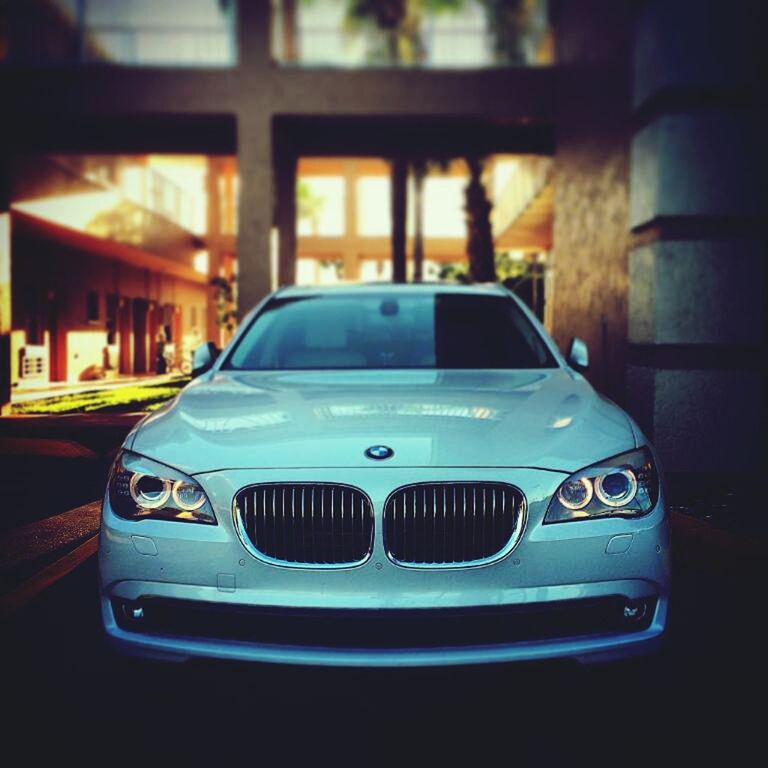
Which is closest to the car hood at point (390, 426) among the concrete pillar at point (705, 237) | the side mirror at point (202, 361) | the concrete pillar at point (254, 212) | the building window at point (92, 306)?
the side mirror at point (202, 361)

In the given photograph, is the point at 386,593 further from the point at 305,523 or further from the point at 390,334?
the point at 390,334

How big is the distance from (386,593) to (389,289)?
8.86 feet

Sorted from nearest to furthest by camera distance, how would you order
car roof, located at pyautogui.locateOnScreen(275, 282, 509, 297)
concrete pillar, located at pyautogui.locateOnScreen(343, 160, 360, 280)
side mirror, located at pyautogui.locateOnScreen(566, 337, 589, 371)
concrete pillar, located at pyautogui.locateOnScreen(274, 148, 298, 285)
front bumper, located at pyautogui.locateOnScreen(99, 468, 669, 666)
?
front bumper, located at pyautogui.locateOnScreen(99, 468, 669, 666) < side mirror, located at pyautogui.locateOnScreen(566, 337, 589, 371) < car roof, located at pyautogui.locateOnScreen(275, 282, 509, 297) < concrete pillar, located at pyautogui.locateOnScreen(274, 148, 298, 285) < concrete pillar, located at pyautogui.locateOnScreen(343, 160, 360, 280)

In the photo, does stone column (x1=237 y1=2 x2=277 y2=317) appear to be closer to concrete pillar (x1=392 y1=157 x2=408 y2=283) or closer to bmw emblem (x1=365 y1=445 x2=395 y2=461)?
concrete pillar (x1=392 y1=157 x2=408 y2=283)

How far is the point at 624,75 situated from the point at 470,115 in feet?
9.77

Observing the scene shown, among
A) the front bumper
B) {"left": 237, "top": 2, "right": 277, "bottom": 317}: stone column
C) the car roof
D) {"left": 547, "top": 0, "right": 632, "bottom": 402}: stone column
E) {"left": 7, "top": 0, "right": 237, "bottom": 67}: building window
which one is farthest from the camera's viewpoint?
{"left": 7, "top": 0, "right": 237, "bottom": 67}: building window

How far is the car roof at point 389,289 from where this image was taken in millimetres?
5082

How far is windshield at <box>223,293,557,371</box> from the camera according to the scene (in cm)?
462

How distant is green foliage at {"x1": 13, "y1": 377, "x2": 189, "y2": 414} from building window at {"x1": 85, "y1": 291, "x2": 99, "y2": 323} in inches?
237

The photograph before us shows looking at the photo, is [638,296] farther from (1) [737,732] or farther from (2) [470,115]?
(1) [737,732]

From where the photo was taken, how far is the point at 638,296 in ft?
27.1

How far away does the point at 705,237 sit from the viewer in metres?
7.64

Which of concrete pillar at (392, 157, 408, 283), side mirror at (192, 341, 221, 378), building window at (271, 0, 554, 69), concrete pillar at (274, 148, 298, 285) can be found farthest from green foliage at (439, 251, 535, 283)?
side mirror at (192, 341, 221, 378)

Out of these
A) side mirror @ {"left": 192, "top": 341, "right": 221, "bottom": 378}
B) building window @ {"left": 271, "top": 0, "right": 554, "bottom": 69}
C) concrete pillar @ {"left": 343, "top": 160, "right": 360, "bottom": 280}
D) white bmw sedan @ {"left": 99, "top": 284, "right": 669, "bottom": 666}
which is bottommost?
white bmw sedan @ {"left": 99, "top": 284, "right": 669, "bottom": 666}
